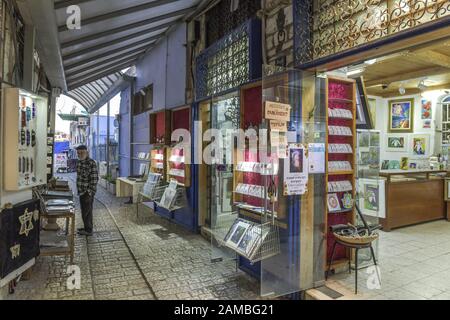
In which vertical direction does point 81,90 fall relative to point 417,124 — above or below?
above

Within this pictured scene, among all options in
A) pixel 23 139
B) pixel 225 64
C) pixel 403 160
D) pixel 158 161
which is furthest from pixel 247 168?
pixel 403 160

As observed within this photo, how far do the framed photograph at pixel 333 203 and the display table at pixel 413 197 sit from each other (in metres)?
2.58

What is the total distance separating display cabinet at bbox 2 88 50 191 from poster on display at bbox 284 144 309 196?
2649 mm

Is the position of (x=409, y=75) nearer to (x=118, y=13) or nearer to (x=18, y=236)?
(x=118, y=13)

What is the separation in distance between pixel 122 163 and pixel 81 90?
574cm

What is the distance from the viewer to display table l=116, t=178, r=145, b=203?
7.75 metres

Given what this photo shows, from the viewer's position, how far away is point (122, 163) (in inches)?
456

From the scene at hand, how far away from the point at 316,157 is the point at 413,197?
384cm

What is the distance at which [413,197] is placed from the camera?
6281mm

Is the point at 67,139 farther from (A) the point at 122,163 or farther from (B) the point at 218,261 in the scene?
(B) the point at 218,261

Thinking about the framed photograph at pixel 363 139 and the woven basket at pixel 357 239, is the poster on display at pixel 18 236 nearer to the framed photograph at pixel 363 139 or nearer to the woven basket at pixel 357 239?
the woven basket at pixel 357 239
